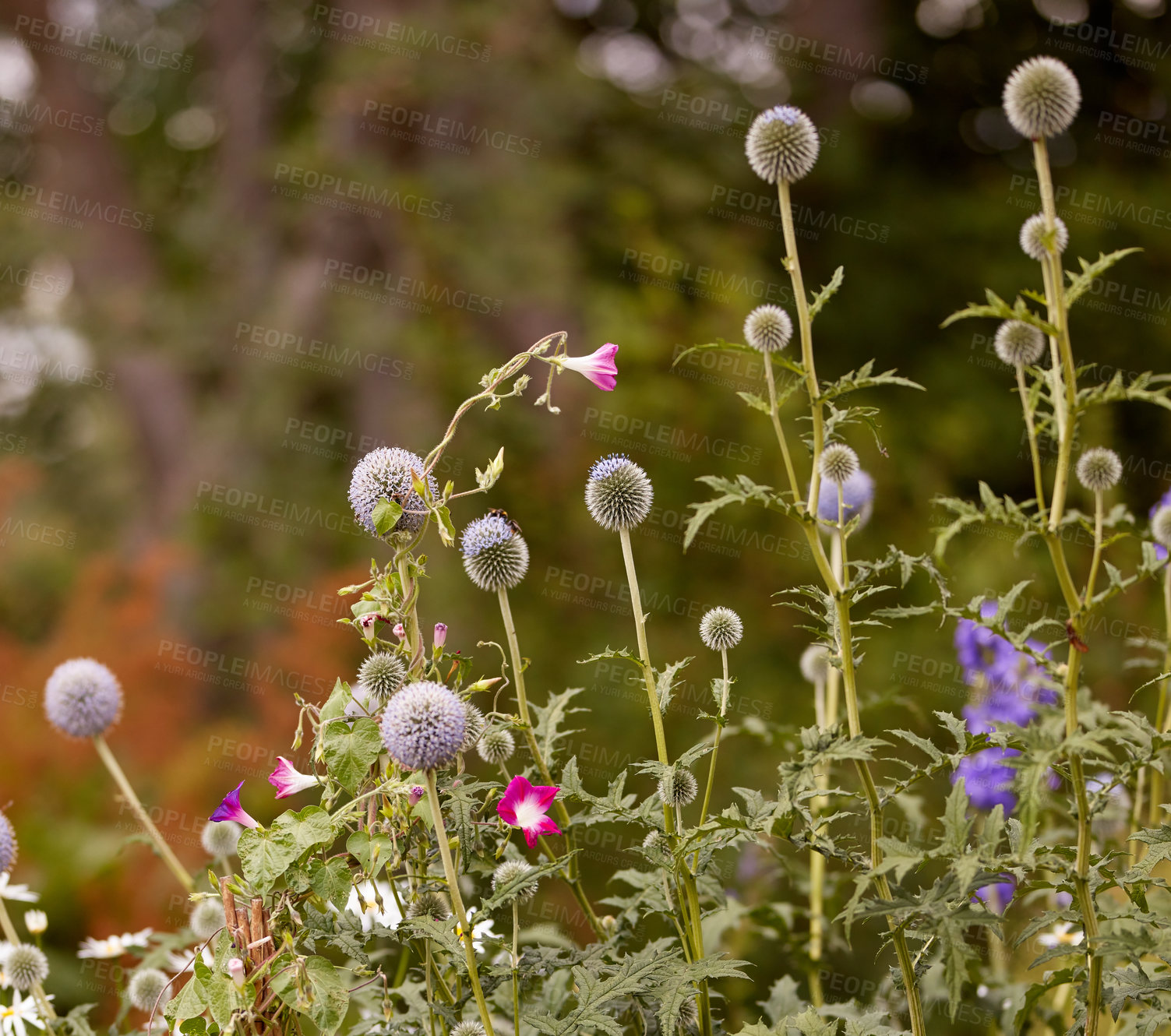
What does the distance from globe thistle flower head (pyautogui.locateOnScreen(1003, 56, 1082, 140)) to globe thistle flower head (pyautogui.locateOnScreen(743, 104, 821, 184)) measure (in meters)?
0.30

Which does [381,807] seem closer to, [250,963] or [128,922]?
[250,963]

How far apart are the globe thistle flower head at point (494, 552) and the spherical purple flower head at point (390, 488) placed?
0.17 m

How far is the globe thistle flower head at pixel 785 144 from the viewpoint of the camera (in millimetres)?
1557

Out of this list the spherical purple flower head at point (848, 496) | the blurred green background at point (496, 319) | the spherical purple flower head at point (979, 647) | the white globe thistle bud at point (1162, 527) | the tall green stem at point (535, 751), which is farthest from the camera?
the blurred green background at point (496, 319)

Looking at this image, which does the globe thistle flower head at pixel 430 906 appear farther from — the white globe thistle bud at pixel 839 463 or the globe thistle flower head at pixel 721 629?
the white globe thistle bud at pixel 839 463

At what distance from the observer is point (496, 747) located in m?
1.72

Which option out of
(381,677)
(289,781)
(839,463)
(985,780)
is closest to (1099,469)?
(839,463)

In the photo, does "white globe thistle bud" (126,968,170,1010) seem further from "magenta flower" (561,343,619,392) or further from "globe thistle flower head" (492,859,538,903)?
"magenta flower" (561,343,619,392)

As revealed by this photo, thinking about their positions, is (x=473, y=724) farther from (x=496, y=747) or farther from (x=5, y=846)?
(x=5, y=846)

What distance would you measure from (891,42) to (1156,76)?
5.56ft

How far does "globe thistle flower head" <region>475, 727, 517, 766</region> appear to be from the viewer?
1679mm

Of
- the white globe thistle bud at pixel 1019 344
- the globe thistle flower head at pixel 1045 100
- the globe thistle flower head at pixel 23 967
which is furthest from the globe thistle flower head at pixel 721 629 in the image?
the globe thistle flower head at pixel 23 967

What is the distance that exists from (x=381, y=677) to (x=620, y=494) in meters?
0.47

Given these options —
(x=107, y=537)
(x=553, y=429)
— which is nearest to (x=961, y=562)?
(x=553, y=429)
